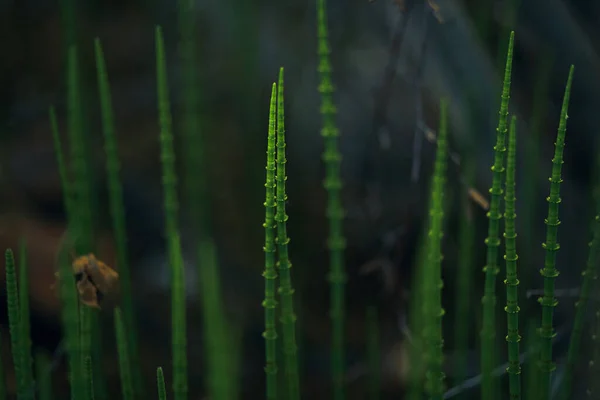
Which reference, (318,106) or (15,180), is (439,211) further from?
(15,180)

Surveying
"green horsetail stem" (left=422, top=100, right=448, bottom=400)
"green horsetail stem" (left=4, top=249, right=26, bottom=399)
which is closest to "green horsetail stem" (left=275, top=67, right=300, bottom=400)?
"green horsetail stem" (left=422, top=100, right=448, bottom=400)

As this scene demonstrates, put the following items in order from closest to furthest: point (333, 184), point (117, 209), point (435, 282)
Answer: point (435, 282), point (333, 184), point (117, 209)

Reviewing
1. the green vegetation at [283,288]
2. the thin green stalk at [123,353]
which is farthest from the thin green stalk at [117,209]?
the thin green stalk at [123,353]

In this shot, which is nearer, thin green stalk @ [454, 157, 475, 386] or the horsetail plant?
the horsetail plant

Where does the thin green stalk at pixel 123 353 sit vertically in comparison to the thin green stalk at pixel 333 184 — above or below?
below

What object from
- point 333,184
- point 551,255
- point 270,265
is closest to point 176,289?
point 270,265

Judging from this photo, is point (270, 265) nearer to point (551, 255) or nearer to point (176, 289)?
point (176, 289)

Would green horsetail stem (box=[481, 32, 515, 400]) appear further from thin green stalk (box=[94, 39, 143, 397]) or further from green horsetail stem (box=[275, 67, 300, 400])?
thin green stalk (box=[94, 39, 143, 397])

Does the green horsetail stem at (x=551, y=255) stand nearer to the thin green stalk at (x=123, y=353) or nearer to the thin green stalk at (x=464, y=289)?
the thin green stalk at (x=464, y=289)
